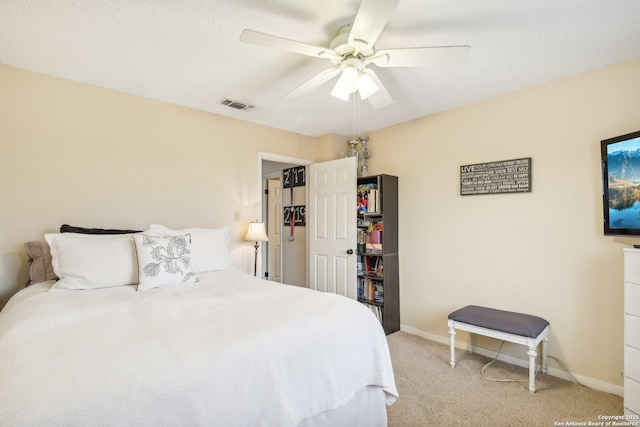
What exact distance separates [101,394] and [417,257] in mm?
3006

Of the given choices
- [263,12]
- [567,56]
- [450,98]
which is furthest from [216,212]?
Answer: [567,56]

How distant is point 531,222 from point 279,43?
241 centimetres

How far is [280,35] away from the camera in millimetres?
1931

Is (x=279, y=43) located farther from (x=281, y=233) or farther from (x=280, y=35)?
(x=281, y=233)

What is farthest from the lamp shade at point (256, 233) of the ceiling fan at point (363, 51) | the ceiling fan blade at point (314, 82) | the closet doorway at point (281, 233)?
the ceiling fan at point (363, 51)

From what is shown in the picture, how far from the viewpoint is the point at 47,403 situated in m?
0.87

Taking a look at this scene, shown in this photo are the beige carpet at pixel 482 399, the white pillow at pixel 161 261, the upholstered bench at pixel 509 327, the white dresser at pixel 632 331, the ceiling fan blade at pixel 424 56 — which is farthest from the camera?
the upholstered bench at pixel 509 327

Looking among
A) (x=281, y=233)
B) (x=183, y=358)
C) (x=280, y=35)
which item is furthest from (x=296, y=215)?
(x=183, y=358)

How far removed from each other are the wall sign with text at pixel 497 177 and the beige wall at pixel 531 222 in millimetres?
58

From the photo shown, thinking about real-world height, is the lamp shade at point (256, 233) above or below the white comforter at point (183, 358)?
above

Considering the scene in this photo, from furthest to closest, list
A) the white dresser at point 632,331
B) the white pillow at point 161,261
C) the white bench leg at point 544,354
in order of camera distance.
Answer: the white bench leg at point 544,354 → the white pillow at point 161,261 → the white dresser at point 632,331

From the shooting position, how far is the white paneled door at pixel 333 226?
347cm

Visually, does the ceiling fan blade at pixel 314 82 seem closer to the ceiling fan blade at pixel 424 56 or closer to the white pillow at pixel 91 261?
the ceiling fan blade at pixel 424 56

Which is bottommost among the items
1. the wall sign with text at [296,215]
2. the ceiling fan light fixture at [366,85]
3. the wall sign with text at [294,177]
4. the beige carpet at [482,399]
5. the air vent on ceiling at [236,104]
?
the beige carpet at [482,399]
